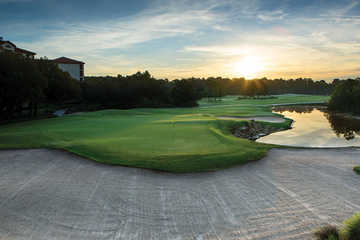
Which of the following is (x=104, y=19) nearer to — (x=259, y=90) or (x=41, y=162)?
(x=41, y=162)

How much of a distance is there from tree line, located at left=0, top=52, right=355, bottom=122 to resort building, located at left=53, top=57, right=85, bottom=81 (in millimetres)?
40474

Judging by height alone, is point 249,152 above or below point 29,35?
below

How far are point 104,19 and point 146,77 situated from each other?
129 feet

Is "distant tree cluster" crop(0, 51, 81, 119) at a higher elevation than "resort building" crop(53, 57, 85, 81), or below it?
below

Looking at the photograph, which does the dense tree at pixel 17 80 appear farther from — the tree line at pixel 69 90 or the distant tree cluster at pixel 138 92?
the distant tree cluster at pixel 138 92

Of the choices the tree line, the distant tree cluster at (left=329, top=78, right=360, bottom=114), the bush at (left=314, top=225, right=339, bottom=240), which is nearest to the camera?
the bush at (left=314, top=225, right=339, bottom=240)

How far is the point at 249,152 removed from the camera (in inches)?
483

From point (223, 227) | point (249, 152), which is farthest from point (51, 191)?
point (249, 152)

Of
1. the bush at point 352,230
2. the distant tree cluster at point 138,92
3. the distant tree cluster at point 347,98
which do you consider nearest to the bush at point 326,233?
the bush at point 352,230

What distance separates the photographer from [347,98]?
1953 inches

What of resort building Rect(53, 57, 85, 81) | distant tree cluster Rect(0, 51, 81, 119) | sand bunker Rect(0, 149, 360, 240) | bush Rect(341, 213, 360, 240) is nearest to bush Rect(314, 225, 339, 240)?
Answer: sand bunker Rect(0, 149, 360, 240)

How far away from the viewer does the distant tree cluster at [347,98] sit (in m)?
46.7

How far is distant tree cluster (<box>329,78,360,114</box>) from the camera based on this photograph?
46656mm

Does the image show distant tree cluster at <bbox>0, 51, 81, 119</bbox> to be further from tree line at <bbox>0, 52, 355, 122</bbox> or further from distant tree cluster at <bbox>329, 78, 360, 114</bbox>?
distant tree cluster at <bbox>329, 78, 360, 114</bbox>
